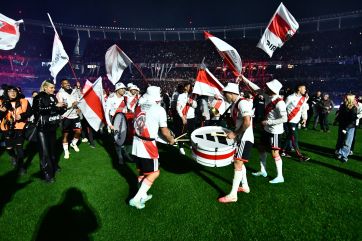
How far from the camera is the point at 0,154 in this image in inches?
313

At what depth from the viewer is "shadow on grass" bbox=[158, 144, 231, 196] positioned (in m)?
5.75

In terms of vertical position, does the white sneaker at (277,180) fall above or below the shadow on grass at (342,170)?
above

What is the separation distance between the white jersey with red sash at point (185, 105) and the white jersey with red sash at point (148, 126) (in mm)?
3640

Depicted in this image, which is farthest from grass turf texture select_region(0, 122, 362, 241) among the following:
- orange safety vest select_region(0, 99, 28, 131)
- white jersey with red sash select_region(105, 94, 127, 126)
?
white jersey with red sash select_region(105, 94, 127, 126)

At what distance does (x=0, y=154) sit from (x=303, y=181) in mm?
9067

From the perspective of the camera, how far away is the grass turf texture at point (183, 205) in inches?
147

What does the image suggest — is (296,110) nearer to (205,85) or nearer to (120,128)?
(205,85)

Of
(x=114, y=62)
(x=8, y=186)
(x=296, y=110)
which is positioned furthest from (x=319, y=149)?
(x=8, y=186)

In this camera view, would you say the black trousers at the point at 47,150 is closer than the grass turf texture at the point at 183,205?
No

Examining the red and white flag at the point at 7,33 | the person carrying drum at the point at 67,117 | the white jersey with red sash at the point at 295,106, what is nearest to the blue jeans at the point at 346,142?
the white jersey with red sash at the point at 295,106

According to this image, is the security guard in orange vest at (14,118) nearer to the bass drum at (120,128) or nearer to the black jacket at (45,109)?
the black jacket at (45,109)

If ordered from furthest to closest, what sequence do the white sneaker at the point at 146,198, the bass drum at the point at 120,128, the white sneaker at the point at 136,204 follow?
1. the bass drum at the point at 120,128
2. the white sneaker at the point at 146,198
3. the white sneaker at the point at 136,204

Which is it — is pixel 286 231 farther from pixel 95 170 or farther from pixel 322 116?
pixel 322 116

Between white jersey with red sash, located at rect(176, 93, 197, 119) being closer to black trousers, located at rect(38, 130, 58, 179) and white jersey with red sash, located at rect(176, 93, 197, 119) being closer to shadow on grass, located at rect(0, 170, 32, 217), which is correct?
black trousers, located at rect(38, 130, 58, 179)
